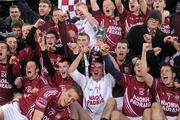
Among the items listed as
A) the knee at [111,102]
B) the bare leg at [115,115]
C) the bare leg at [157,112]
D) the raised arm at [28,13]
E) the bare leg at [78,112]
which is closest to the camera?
the bare leg at [157,112]

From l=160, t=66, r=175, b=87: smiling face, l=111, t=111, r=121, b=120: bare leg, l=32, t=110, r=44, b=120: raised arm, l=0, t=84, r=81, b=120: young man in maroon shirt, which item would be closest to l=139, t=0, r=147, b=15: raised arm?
l=160, t=66, r=175, b=87: smiling face

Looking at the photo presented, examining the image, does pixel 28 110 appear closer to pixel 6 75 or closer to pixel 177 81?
pixel 6 75

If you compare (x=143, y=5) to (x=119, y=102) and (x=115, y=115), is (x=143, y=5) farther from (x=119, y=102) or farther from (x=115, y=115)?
(x=115, y=115)

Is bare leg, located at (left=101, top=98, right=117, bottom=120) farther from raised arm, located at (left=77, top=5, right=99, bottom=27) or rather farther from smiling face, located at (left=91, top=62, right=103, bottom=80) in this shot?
raised arm, located at (left=77, top=5, right=99, bottom=27)

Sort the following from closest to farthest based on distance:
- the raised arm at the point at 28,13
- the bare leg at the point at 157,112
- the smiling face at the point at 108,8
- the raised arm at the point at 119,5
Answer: the bare leg at the point at 157,112 < the smiling face at the point at 108,8 < the raised arm at the point at 119,5 < the raised arm at the point at 28,13

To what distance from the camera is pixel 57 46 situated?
26.2ft

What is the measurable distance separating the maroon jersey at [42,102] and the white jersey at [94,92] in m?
→ 0.49

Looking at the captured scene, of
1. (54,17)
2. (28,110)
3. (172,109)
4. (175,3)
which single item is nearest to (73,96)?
(28,110)

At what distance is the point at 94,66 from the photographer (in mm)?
7266

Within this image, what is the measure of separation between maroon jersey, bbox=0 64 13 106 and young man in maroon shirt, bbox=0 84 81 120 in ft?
2.08

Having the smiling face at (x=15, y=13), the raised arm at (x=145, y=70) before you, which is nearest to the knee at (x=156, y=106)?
the raised arm at (x=145, y=70)

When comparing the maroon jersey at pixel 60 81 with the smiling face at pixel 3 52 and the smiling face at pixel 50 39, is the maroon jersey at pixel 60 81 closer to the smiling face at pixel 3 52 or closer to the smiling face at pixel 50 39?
the smiling face at pixel 50 39

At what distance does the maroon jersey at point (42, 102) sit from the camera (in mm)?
6520

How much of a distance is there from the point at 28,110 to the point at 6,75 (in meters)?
1.03
